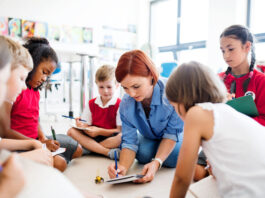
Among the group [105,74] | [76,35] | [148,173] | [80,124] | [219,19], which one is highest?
[219,19]

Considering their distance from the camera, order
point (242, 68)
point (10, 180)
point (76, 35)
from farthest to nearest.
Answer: point (76, 35) < point (242, 68) < point (10, 180)

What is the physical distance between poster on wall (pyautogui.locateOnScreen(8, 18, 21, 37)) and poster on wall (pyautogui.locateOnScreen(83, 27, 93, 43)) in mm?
598

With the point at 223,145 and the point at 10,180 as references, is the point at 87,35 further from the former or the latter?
the point at 10,180

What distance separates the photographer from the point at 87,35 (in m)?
2.43

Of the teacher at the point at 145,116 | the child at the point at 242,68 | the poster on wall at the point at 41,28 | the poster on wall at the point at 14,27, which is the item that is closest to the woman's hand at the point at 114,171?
Answer: the teacher at the point at 145,116

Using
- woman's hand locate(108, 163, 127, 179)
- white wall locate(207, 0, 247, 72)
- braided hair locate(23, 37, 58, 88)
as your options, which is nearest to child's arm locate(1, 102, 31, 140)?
braided hair locate(23, 37, 58, 88)

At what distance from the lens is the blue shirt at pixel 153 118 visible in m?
1.31

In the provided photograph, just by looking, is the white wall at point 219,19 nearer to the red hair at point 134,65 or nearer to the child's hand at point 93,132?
the child's hand at point 93,132

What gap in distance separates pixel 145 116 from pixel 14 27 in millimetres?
1629

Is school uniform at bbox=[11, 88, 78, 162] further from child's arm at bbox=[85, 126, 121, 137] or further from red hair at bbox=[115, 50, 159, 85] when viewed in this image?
red hair at bbox=[115, 50, 159, 85]

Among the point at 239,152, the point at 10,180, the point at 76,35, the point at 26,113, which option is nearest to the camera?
the point at 10,180

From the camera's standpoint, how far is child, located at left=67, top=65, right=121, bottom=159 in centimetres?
160

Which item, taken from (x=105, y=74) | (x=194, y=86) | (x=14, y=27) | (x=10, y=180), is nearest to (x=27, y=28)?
(x=14, y=27)

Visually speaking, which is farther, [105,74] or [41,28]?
[41,28]
